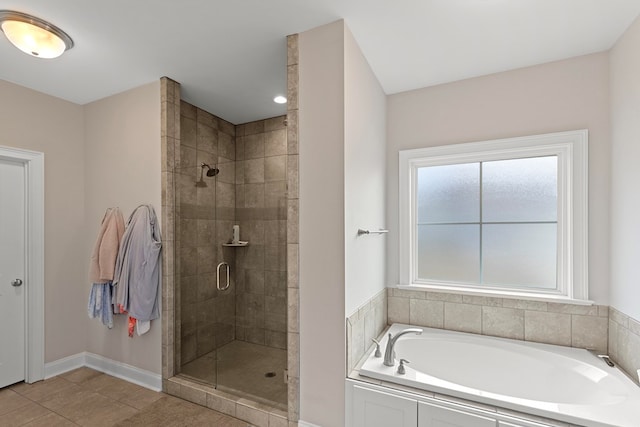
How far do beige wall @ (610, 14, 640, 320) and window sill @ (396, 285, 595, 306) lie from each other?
234mm

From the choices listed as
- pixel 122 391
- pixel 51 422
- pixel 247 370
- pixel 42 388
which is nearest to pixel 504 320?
pixel 247 370

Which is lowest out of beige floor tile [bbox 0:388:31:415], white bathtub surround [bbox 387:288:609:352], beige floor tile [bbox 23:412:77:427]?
beige floor tile [bbox 0:388:31:415]

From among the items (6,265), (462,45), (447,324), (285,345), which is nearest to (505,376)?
(447,324)

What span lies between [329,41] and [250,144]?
6.09 ft

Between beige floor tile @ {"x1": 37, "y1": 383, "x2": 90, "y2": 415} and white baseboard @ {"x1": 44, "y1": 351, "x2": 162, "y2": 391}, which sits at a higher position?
white baseboard @ {"x1": 44, "y1": 351, "x2": 162, "y2": 391}

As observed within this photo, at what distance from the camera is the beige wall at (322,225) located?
6.00ft

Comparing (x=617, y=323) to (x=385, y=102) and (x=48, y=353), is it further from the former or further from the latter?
(x=48, y=353)

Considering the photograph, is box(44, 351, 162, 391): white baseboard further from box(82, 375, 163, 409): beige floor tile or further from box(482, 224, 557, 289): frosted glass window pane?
box(482, 224, 557, 289): frosted glass window pane

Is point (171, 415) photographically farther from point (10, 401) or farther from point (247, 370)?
point (10, 401)

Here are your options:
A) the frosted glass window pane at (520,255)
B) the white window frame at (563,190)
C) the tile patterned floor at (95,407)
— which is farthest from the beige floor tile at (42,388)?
the frosted glass window pane at (520,255)

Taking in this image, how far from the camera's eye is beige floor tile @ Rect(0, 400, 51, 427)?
2.11m

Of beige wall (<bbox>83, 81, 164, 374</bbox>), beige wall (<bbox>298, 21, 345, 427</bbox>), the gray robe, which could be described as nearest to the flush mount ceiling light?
beige wall (<bbox>83, 81, 164, 374</bbox>)

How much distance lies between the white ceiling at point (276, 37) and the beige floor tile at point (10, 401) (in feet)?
8.41

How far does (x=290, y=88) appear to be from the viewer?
1.97 metres
